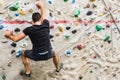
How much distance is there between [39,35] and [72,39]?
984 mm

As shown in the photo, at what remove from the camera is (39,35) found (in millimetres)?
5613

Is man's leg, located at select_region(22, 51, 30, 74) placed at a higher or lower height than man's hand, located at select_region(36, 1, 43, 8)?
lower

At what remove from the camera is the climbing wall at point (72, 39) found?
6230 mm

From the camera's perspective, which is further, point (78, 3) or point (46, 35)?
point (78, 3)

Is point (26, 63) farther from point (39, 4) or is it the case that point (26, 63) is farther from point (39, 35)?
point (39, 4)

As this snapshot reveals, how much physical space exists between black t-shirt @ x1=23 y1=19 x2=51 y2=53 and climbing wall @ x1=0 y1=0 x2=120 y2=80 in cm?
61

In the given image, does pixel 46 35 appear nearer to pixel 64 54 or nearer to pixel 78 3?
pixel 64 54

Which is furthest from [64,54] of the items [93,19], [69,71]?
[93,19]

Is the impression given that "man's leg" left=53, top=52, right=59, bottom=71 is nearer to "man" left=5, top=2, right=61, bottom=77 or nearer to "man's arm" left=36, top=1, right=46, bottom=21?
"man" left=5, top=2, right=61, bottom=77

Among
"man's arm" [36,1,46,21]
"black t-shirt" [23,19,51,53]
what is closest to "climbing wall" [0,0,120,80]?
"man's arm" [36,1,46,21]

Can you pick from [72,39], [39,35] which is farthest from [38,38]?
[72,39]

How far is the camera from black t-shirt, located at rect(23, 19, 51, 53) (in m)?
5.61

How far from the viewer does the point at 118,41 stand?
6.57m

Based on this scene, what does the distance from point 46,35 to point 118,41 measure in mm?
1419
